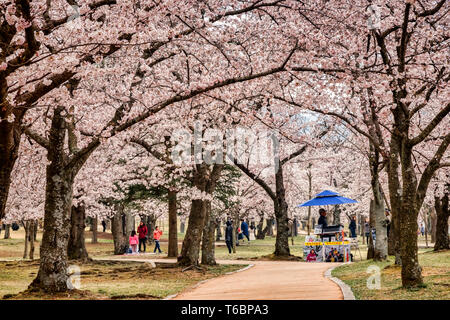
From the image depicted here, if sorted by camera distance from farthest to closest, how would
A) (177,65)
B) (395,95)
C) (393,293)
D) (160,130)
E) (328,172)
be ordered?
1. (328,172)
2. (160,130)
3. (177,65)
4. (395,95)
5. (393,293)

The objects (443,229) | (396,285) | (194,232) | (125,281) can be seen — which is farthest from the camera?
(443,229)

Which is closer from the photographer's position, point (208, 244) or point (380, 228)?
point (380, 228)

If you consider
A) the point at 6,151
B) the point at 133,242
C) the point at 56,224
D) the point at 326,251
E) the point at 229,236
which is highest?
the point at 6,151

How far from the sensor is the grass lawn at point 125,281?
11.2 metres

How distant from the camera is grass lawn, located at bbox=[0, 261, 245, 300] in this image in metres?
11.2

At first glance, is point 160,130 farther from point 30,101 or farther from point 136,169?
point 30,101

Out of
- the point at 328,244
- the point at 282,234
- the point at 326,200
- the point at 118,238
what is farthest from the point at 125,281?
the point at 118,238

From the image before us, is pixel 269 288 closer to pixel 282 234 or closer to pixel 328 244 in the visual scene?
pixel 328 244

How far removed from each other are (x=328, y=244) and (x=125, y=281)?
10341 mm

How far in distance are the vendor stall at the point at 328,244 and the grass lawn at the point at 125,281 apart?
5.09 metres

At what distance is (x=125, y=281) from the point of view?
15180mm

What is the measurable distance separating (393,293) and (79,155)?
7597mm
